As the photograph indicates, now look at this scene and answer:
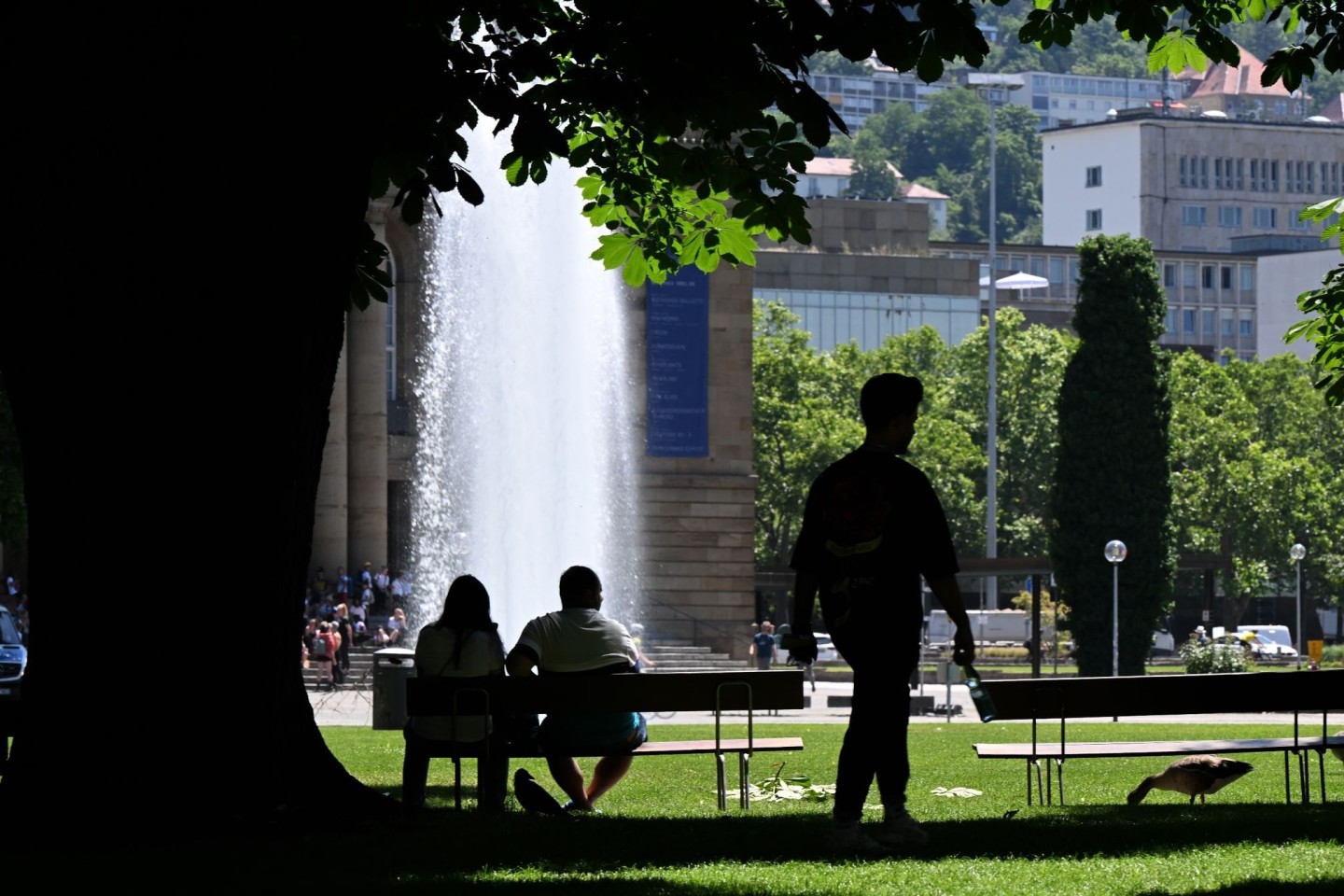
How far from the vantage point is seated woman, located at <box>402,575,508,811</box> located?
12750mm

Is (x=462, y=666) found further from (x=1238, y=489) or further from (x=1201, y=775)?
(x=1238, y=489)

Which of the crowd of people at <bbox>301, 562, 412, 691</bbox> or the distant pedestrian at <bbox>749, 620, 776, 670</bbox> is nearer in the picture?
the crowd of people at <bbox>301, 562, 412, 691</bbox>

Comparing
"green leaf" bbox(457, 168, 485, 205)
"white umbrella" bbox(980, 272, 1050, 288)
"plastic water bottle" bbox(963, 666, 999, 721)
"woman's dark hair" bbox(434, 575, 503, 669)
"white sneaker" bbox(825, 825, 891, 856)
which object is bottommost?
"white sneaker" bbox(825, 825, 891, 856)

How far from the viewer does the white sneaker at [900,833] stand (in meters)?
9.79

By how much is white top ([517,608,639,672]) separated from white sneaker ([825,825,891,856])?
353cm

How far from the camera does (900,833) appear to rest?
9.80 meters

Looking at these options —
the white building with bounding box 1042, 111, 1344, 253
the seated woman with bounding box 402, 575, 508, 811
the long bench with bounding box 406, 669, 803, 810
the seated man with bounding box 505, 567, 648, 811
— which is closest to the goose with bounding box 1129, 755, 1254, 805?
the long bench with bounding box 406, 669, 803, 810

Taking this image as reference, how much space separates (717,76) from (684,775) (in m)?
8.87

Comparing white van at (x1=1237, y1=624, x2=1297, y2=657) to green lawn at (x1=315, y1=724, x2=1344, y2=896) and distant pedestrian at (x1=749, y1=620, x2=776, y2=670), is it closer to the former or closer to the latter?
distant pedestrian at (x1=749, y1=620, x2=776, y2=670)

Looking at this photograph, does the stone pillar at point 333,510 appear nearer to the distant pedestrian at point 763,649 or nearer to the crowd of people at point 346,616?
the crowd of people at point 346,616

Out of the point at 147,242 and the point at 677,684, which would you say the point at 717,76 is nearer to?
the point at 147,242

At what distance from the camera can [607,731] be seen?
13.1 meters

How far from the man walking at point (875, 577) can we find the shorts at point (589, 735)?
137 inches

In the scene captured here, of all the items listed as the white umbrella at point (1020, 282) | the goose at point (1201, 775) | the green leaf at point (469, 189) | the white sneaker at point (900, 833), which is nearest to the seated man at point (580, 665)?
the green leaf at point (469, 189)
